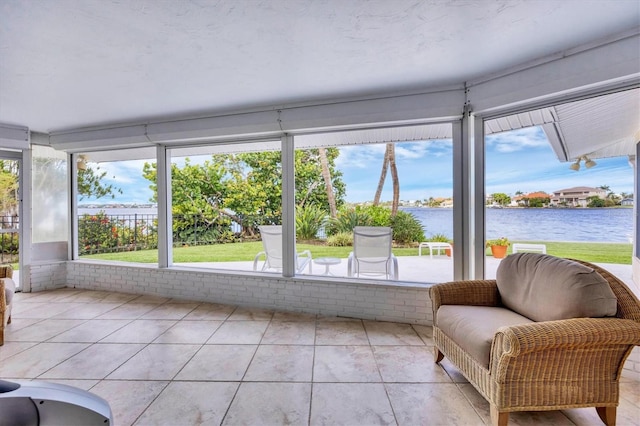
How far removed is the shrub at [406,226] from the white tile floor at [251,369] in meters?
1.71

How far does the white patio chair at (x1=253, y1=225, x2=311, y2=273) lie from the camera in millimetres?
4007

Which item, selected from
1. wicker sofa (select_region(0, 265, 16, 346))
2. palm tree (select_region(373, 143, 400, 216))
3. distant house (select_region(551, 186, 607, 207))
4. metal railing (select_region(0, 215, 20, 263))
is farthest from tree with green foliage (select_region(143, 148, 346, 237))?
distant house (select_region(551, 186, 607, 207))

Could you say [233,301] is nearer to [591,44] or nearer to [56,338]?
[56,338]

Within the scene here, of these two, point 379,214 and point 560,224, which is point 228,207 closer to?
point 379,214

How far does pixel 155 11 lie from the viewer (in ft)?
5.91

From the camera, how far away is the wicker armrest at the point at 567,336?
1.50 m

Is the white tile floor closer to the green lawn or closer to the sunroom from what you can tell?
the sunroom

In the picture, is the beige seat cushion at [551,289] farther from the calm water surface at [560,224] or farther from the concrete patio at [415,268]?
the concrete patio at [415,268]

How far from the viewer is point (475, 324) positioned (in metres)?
1.90

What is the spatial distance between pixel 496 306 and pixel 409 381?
0.93 metres

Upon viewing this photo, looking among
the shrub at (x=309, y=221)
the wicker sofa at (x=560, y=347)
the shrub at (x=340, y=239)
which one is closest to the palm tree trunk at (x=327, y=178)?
the shrub at (x=309, y=221)

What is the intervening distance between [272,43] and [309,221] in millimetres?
3158

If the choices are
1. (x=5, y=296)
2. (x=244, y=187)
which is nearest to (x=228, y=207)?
(x=244, y=187)

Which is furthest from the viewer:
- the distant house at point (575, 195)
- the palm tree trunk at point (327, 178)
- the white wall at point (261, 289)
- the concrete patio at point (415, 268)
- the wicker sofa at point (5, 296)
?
the palm tree trunk at point (327, 178)
